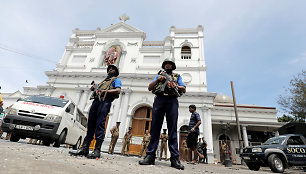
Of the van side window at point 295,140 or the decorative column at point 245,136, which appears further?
the decorative column at point 245,136

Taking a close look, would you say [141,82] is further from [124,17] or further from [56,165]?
[56,165]

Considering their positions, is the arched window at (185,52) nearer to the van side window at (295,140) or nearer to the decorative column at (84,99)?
the decorative column at (84,99)

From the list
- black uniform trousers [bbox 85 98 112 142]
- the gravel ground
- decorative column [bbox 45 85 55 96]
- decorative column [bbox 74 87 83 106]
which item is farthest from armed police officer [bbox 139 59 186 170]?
decorative column [bbox 45 85 55 96]

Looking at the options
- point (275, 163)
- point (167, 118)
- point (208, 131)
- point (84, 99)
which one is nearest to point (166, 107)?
point (167, 118)

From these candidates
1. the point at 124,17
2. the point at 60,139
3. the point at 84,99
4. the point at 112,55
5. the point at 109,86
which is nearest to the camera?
the point at 109,86

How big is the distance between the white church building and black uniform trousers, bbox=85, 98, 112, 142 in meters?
9.30

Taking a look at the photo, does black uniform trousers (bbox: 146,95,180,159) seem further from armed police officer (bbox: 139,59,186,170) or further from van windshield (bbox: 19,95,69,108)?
van windshield (bbox: 19,95,69,108)

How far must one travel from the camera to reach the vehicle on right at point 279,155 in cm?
582

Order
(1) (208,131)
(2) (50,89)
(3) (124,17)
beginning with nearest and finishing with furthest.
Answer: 1. (1) (208,131)
2. (2) (50,89)
3. (3) (124,17)

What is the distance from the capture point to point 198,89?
14562 millimetres

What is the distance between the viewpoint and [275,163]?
5.76 meters

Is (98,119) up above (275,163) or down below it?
above

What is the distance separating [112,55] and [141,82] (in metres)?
4.61

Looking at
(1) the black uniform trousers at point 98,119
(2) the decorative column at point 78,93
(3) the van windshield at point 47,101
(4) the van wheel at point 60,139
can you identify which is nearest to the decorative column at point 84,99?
(2) the decorative column at point 78,93
